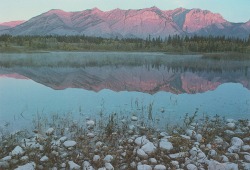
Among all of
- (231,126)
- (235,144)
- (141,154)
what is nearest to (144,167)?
(141,154)

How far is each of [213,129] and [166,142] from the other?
3.61 metres

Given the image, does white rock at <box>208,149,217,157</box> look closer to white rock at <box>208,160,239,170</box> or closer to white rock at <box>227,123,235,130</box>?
white rock at <box>208,160,239,170</box>

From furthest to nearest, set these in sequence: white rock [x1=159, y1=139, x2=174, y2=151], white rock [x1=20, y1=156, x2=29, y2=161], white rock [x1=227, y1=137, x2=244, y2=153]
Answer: white rock [x1=227, y1=137, x2=244, y2=153] → white rock [x1=159, y1=139, x2=174, y2=151] → white rock [x1=20, y1=156, x2=29, y2=161]

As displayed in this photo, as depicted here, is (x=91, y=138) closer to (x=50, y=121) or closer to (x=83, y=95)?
(x=50, y=121)

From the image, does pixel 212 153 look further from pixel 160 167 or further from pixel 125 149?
pixel 125 149

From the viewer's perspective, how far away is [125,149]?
12.0 m

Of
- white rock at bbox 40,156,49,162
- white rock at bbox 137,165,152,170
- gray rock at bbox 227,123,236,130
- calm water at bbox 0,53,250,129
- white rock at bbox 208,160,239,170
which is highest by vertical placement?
white rock at bbox 208,160,239,170

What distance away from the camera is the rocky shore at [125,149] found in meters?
10.5

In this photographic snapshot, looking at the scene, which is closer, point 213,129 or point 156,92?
point 213,129

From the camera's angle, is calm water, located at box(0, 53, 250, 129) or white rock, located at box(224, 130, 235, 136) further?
calm water, located at box(0, 53, 250, 129)

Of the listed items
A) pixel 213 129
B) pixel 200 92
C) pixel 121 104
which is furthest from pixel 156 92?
pixel 213 129

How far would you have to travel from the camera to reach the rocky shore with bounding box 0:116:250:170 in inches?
412

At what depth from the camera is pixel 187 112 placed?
19844mm

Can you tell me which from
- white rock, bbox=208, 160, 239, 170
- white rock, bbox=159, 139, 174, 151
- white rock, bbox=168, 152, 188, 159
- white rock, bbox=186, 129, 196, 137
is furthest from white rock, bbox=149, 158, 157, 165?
white rock, bbox=186, 129, 196, 137
